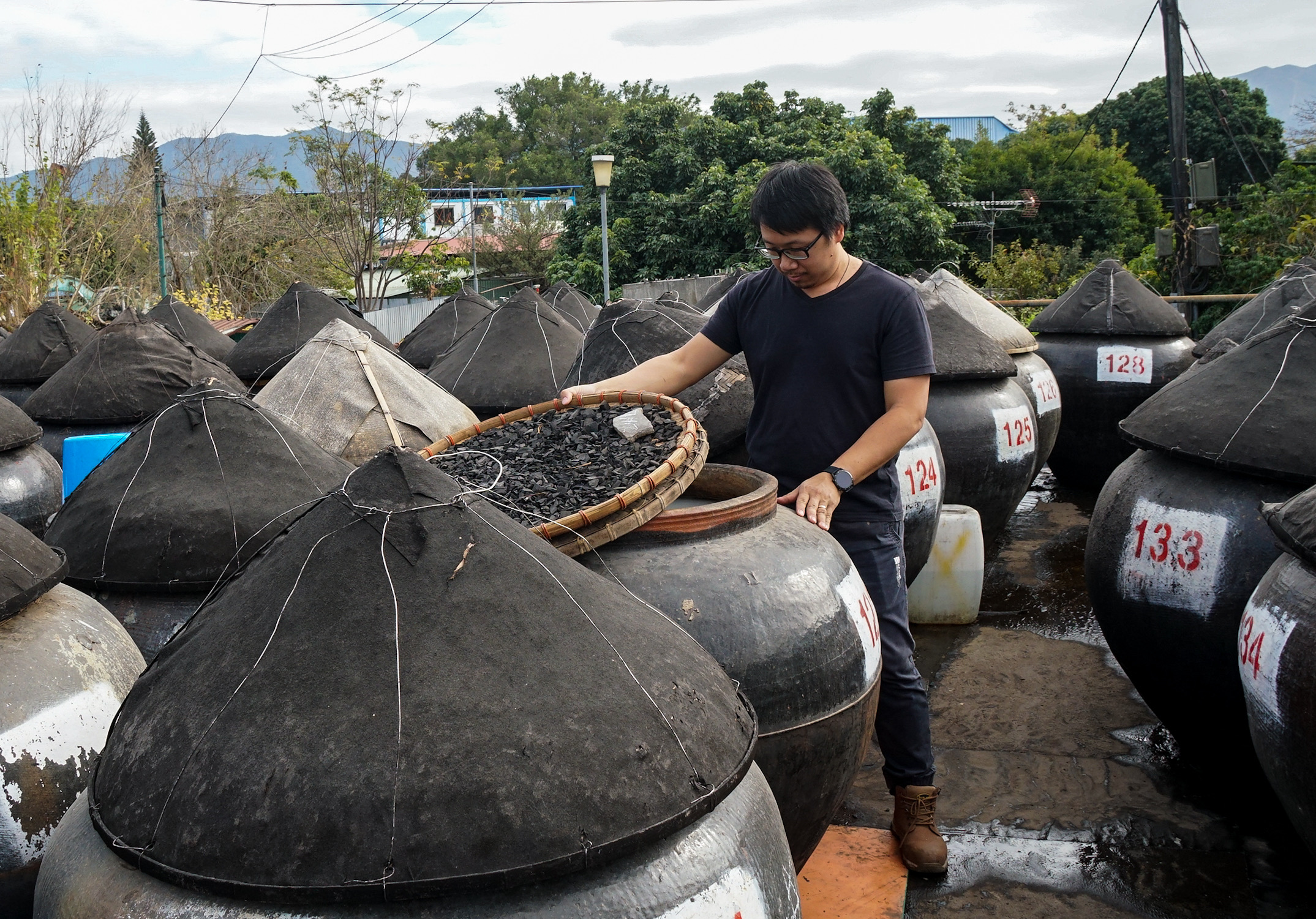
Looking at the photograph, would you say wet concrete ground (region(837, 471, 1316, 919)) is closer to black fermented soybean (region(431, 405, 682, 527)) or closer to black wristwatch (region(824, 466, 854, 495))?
black wristwatch (region(824, 466, 854, 495))

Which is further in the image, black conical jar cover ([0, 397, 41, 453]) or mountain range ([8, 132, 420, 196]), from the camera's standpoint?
mountain range ([8, 132, 420, 196])

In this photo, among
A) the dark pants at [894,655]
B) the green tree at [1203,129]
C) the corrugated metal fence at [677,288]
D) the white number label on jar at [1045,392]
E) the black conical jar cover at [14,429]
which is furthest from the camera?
the green tree at [1203,129]

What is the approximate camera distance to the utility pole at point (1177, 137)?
49.5 feet

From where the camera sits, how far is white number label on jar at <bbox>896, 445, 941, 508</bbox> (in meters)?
5.25

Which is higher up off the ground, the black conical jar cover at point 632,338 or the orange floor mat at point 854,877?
the black conical jar cover at point 632,338

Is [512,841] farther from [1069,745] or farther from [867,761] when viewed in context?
[1069,745]

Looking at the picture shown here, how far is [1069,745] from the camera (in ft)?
14.3

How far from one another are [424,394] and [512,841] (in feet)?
13.2

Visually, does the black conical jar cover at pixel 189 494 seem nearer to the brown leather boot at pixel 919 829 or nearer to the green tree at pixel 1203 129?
the brown leather boot at pixel 919 829

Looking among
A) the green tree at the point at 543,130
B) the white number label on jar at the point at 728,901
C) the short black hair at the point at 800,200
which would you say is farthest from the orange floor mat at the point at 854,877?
the green tree at the point at 543,130

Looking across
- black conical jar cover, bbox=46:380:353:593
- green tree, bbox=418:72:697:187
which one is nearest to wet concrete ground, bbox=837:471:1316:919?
black conical jar cover, bbox=46:380:353:593

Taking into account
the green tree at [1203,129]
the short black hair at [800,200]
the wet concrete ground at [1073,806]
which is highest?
the green tree at [1203,129]

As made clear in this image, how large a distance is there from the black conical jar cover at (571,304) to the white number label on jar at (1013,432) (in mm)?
4387

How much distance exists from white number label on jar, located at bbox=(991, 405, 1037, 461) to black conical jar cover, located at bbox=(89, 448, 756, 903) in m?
4.75
